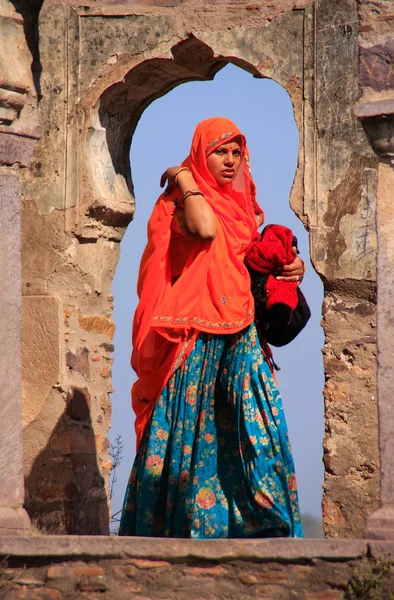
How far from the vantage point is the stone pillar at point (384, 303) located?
6.57m

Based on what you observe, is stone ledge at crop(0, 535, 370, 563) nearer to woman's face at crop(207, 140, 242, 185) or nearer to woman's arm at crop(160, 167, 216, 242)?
woman's arm at crop(160, 167, 216, 242)

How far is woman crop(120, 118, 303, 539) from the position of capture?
7.26 m

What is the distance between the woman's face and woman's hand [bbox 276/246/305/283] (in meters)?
0.52

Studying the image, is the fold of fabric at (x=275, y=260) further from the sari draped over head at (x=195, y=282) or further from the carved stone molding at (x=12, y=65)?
the carved stone molding at (x=12, y=65)

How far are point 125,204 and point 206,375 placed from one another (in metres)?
1.79

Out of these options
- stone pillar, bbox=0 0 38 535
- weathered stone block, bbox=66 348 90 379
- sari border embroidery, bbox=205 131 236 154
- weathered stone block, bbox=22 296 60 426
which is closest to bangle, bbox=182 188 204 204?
sari border embroidery, bbox=205 131 236 154

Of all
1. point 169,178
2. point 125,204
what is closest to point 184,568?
point 169,178

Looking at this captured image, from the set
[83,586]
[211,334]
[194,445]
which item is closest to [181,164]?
[211,334]

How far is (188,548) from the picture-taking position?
6.62 meters

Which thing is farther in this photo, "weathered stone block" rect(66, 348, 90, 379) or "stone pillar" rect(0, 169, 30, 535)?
"weathered stone block" rect(66, 348, 90, 379)

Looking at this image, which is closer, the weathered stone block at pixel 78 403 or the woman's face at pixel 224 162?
the woman's face at pixel 224 162

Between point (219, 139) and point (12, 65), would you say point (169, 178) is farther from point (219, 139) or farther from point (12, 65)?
point (12, 65)

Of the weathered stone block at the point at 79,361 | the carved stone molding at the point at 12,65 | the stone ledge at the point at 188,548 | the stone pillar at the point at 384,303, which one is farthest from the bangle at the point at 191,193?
the stone ledge at the point at 188,548

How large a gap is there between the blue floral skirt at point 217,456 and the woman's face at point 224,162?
814mm
